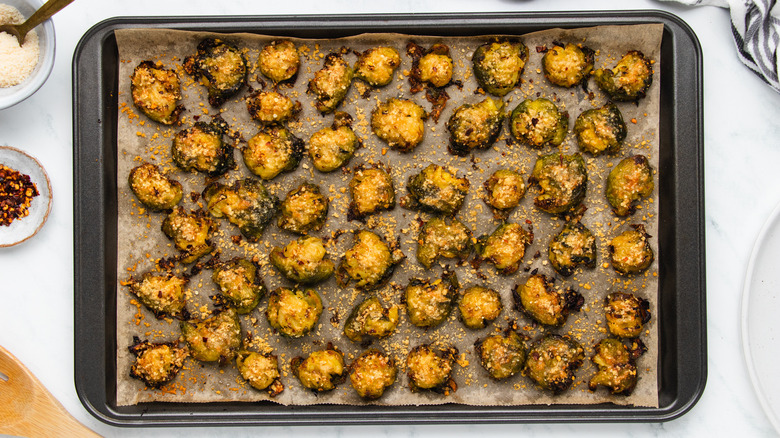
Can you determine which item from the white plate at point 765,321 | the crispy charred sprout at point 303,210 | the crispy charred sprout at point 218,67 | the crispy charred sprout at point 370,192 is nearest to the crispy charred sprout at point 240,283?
the crispy charred sprout at point 303,210

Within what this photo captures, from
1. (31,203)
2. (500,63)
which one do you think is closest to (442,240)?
(500,63)

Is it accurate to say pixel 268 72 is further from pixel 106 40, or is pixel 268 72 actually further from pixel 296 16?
pixel 106 40

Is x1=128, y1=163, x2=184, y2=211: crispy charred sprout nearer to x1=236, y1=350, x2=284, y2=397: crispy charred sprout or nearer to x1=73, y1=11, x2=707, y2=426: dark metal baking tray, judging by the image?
x1=73, y1=11, x2=707, y2=426: dark metal baking tray

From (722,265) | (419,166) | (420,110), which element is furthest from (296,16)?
(722,265)

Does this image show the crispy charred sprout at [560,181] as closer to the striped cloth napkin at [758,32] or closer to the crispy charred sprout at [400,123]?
the crispy charred sprout at [400,123]

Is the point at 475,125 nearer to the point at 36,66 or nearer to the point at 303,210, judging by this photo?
the point at 303,210
